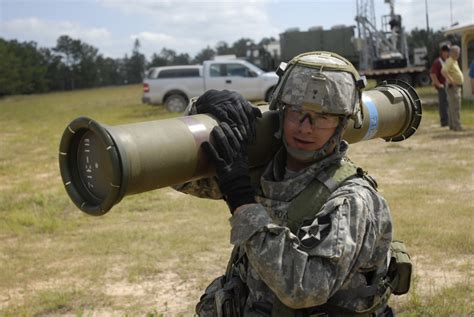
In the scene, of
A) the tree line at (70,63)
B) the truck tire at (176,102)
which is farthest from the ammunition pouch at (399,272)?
the tree line at (70,63)

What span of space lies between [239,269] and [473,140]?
893cm

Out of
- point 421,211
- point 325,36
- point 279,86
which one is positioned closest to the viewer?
point 279,86

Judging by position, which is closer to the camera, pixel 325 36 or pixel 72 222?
pixel 72 222

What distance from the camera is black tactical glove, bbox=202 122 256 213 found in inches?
69.6

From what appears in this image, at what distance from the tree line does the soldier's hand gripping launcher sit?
59214mm

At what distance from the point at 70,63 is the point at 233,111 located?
104m

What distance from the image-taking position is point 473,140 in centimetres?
1000

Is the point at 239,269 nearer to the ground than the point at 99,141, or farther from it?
nearer to the ground

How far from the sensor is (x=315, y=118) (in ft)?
6.08

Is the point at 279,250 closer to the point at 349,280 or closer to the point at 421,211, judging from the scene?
the point at 349,280

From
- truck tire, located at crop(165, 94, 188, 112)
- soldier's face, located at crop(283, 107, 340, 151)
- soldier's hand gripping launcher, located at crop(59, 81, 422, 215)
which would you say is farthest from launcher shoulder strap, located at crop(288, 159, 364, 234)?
truck tire, located at crop(165, 94, 188, 112)

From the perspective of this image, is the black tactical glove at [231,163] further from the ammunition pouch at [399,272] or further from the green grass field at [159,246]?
the green grass field at [159,246]

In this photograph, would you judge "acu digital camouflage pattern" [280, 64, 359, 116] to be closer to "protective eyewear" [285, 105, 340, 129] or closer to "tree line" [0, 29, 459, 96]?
"protective eyewear" [285, 105, 340, 129]

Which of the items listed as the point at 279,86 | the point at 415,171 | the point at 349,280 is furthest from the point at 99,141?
the point at 415,171
